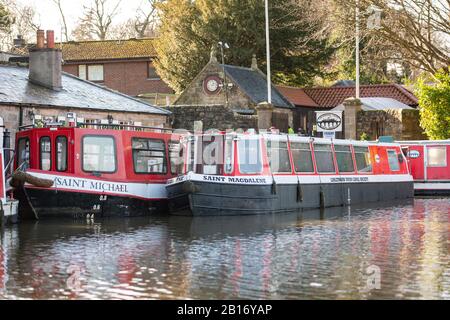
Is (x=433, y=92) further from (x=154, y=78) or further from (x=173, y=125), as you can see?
(x=154, y=78)

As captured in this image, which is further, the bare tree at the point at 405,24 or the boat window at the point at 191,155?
the bare tree at the point at 405,24

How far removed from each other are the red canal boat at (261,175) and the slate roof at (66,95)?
603 centimetres

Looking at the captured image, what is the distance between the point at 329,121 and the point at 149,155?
8564 mm

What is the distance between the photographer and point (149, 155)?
27688 millimetres

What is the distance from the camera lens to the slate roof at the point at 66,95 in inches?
1213

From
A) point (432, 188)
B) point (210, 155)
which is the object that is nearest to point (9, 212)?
point (210, 155)

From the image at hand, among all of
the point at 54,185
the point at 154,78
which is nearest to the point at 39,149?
the point at 54,185

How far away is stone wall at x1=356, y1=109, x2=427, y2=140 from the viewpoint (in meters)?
43.0

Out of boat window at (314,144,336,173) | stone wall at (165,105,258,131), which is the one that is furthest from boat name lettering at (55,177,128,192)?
stone wall at (165,105,258,131)

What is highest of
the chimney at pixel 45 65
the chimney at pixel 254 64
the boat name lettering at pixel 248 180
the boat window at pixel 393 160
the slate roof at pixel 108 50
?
the slate roof at pixel 108 50

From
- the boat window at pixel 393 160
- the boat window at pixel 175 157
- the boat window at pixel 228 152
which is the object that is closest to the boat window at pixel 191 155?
the boat window at pixel 228 152

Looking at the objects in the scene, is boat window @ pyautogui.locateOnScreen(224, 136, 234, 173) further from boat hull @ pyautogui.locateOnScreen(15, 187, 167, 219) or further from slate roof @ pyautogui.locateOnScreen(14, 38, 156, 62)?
slate roof @ pyautogui.locateOnScreen(14, 38, 156, 62)

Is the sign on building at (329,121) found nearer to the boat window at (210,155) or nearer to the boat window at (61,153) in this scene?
the boat window at (210,155)

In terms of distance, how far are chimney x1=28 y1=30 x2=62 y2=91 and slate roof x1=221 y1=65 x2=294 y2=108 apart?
1615 centimetres
